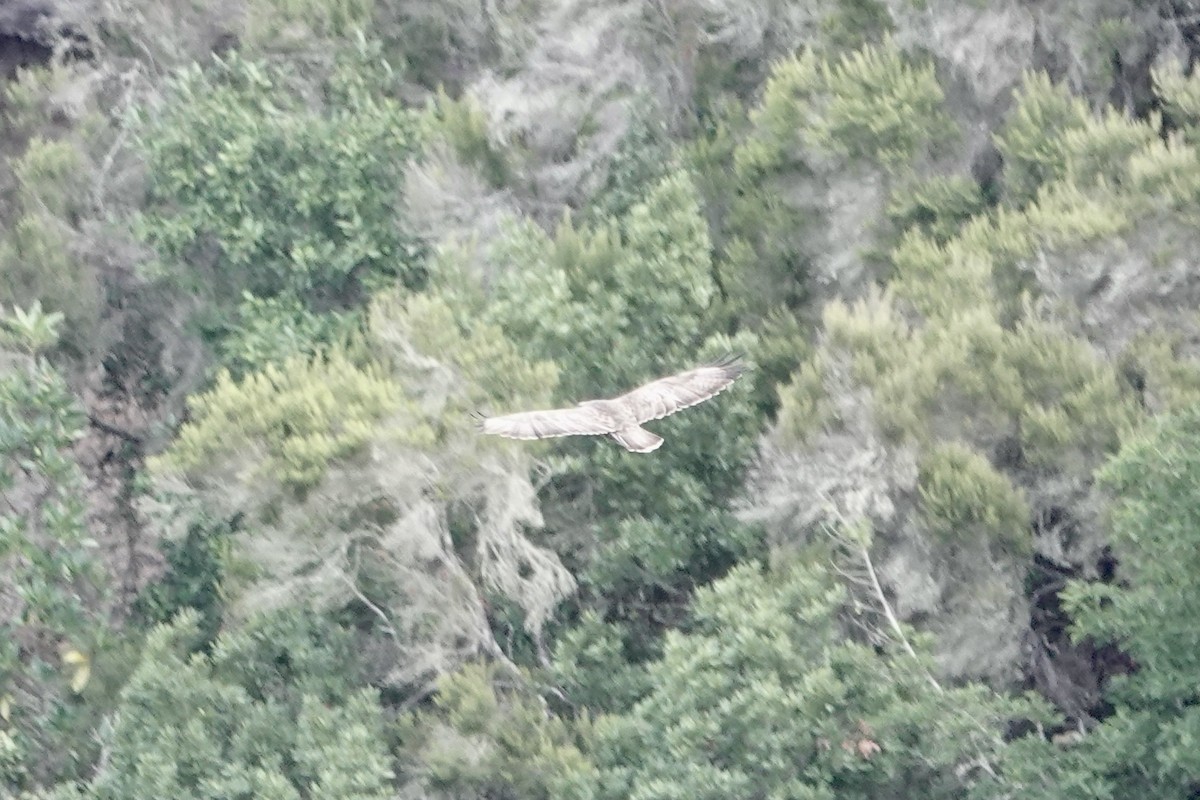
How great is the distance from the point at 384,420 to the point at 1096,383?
5304mm

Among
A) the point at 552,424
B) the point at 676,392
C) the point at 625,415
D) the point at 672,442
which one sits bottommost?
the point at 672,442

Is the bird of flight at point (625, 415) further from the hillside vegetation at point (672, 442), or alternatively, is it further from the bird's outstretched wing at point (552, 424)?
the hillside vegetation at point (672, 442)

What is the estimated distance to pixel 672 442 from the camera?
530 inches

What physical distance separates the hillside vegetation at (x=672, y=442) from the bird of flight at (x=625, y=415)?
5.98ft

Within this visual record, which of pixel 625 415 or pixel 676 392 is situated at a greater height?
pixel 625 415

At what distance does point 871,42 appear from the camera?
15.2m

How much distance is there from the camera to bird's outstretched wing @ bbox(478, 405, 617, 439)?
9.08 metres

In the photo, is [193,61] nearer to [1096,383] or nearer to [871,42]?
[871,42]

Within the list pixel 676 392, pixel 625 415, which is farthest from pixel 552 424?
pixel 676 392

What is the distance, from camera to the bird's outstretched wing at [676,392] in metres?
10.1

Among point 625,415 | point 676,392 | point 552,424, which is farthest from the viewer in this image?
point 676,392

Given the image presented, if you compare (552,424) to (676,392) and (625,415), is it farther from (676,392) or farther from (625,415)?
(676,392)

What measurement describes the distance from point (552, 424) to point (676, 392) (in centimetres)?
148

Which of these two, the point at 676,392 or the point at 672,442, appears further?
the point at 672,442
